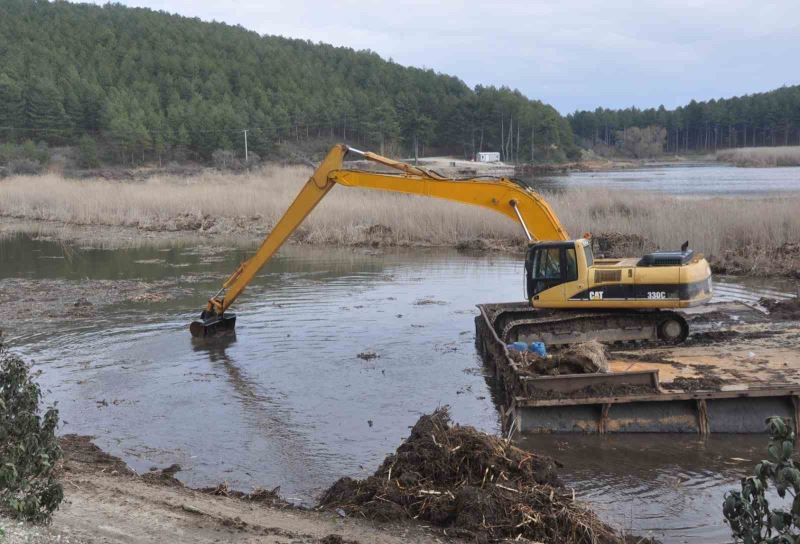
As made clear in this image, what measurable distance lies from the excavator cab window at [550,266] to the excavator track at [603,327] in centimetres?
65

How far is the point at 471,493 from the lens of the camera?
7801mm

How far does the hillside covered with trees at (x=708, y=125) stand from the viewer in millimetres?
126938

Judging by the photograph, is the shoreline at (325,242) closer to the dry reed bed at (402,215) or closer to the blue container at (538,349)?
the dry reed bed at (402,215)

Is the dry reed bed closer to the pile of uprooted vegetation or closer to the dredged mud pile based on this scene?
the dredged mud pile

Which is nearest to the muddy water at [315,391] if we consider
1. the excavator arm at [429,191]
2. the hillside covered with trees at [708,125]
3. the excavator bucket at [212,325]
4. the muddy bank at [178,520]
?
the excavator bucket at [212,325]

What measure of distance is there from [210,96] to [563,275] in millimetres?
109137

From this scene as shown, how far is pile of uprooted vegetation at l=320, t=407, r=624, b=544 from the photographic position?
7.44 m

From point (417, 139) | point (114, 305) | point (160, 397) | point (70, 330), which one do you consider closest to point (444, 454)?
point (160, 397)

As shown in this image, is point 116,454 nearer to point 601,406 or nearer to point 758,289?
point 601,406

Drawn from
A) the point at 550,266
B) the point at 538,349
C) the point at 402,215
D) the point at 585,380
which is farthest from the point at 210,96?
the point at 585,380

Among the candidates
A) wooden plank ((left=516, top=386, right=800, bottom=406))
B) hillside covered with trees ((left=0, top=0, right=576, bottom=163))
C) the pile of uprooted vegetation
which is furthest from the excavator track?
hillside covered with trees ((left=0, top=0, right=576, bottom=163))

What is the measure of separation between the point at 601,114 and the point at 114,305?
15372 cm

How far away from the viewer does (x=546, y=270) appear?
47.8ft

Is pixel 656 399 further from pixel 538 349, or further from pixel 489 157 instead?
pixel 489 157
